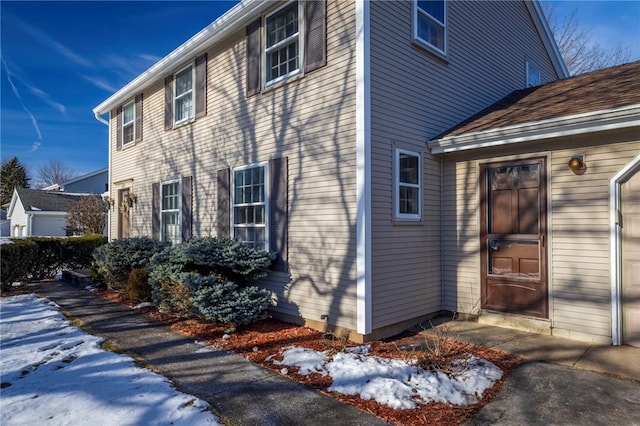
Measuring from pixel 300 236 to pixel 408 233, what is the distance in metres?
1.63

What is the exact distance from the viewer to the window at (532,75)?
9102mm

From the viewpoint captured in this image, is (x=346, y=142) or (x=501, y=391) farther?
(x=346, y=142)

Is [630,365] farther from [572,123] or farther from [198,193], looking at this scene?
[198,193]

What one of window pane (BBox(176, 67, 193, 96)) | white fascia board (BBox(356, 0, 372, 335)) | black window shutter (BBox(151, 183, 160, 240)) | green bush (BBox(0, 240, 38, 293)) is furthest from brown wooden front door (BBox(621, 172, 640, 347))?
green bush (BBox(0, 240, 38, 293))

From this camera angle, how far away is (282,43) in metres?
6.25

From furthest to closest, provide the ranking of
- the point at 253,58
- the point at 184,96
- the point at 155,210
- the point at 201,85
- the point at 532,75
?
1. the point at 155,210
2. the point at 532,75
3. the point at 184,96
4. the point at 201,85
5. the point at 253,58

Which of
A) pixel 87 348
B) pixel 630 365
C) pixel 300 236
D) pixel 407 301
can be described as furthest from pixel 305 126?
pixel 630 365

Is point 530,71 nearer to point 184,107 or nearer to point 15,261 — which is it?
point 184,107

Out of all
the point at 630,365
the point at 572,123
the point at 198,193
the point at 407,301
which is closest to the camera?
the point at 630,365

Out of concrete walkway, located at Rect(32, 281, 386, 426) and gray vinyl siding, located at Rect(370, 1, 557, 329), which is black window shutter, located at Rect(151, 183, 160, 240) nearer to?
concrete walkway, located at Rect(32, 281, 386, 426)

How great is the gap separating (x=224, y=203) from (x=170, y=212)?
8.71ft

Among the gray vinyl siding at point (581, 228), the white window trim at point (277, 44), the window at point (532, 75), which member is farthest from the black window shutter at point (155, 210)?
the window at point (532, 75)

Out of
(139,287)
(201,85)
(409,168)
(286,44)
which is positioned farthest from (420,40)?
(139,287)

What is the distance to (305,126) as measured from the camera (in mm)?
5824
